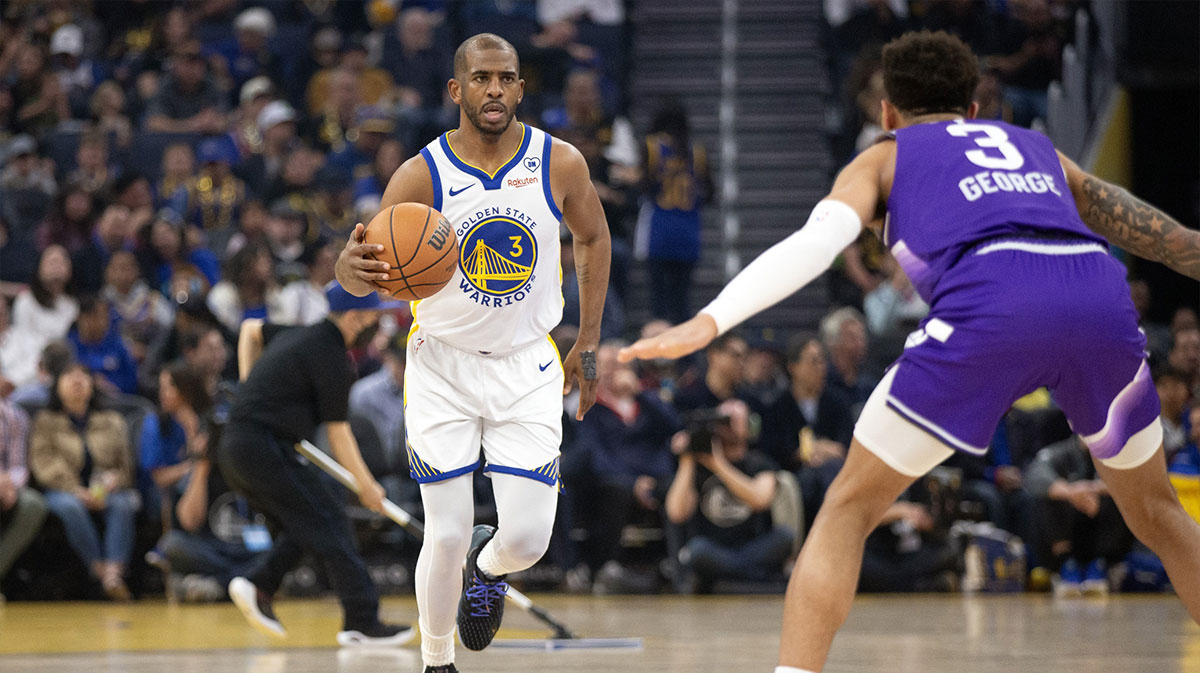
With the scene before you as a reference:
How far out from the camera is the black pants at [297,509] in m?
7.60

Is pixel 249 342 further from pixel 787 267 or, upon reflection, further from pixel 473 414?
pixel 787 267

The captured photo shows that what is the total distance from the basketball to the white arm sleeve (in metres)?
1.31

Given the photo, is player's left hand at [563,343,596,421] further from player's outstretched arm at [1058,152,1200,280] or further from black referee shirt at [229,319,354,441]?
black referee shirt at [229,319,354,441]

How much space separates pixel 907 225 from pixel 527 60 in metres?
11.3

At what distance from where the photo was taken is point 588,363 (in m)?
5.52

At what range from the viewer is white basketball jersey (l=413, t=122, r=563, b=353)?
5156 mm

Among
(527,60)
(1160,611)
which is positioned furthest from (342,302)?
(527,60)

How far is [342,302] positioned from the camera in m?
7.62

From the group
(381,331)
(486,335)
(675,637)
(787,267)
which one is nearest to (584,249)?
(486,335)

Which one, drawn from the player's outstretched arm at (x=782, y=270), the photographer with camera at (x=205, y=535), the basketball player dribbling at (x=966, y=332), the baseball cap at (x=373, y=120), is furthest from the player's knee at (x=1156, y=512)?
the baseball cap at (x=373, y=120)

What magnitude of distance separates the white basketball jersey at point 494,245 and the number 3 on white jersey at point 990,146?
5.54 feet

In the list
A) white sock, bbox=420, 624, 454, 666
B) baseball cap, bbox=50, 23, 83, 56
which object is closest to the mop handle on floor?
white sock, bbox=420, 624, 454, 666

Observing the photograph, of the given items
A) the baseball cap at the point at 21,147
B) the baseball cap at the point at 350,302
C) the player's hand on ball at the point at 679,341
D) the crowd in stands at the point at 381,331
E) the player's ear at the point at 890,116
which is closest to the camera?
the player's hand on ball at the point at 679,341

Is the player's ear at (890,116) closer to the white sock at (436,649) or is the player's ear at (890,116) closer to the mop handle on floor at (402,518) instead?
the white sock at (436,649)
